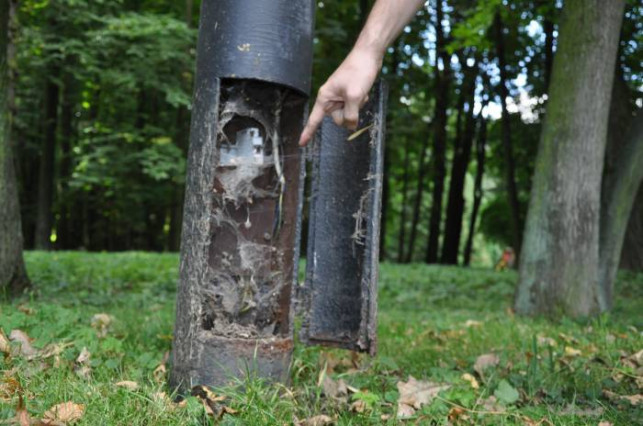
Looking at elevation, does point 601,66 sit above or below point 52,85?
below

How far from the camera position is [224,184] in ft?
9.44

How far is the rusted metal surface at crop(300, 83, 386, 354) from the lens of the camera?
2.85 meters

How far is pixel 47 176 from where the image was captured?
63.4 ft

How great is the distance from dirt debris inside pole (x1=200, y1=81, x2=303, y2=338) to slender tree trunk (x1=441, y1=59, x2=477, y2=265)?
17.8m

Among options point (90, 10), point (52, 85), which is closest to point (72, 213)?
point (52, 85)

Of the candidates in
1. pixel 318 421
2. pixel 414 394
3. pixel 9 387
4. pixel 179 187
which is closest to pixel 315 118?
pixel 318 421

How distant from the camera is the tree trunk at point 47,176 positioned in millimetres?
19141

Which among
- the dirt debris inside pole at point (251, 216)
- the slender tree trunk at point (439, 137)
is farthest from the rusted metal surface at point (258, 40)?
the slender tree trunk at point (439, 137)

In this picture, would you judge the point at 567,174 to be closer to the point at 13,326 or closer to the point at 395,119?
the point at 13,326

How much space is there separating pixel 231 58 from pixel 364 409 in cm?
161

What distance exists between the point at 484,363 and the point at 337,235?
1.37 metres

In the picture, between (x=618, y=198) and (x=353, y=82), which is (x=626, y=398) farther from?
(x=618, y=198)

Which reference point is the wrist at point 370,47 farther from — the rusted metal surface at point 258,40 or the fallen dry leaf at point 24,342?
the fallen dry leaf at point 24,342

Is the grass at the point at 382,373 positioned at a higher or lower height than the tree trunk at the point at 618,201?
lower
